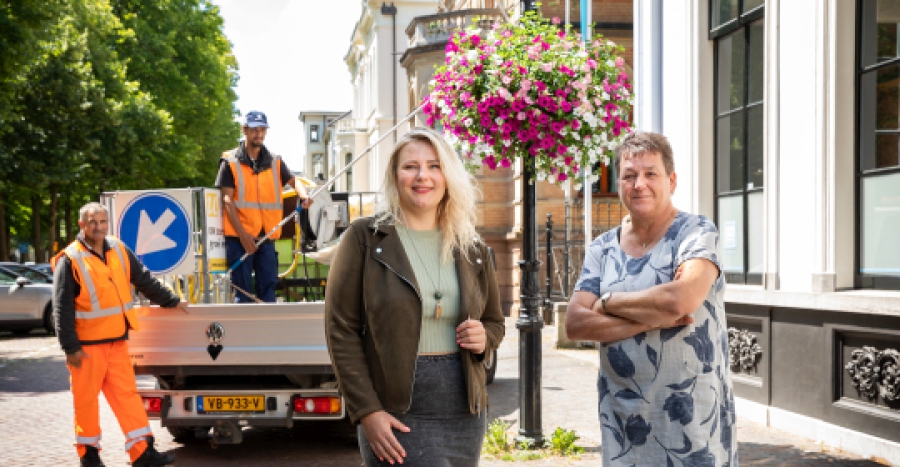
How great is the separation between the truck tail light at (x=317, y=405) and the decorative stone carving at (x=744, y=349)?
377 cm

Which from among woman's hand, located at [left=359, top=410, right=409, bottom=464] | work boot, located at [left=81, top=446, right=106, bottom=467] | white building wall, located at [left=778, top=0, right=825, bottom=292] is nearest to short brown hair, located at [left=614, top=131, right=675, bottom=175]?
woman's hand, located at [left=359, top=410, right=409, bottom=464]

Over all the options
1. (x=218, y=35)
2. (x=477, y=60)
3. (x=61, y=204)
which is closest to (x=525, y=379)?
(x=477, y=60)

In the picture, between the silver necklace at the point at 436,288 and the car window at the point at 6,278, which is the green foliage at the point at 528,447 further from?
the car window at the point at 6,278

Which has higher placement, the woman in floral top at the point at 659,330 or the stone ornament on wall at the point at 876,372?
the woman in floral top at the point at 659,330

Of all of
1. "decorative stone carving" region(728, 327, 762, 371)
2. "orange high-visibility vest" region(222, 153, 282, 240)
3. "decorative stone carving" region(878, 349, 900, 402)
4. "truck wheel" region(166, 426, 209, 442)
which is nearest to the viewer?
"decorative stone carving" region(878, 349, 900, 402)

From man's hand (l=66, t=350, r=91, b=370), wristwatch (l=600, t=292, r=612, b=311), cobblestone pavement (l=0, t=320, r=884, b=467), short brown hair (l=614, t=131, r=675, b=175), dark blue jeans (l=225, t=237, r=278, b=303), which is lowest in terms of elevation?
cobblestone pavement (l=0, t=320, r=884, b=467)

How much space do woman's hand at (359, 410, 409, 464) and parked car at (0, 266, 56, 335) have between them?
19.5 metres

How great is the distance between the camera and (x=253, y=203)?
7.74 metres

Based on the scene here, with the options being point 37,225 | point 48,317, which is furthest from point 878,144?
point 37,225

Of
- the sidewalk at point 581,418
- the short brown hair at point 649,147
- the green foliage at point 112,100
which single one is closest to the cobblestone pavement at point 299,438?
the sidewalk at point 581,418

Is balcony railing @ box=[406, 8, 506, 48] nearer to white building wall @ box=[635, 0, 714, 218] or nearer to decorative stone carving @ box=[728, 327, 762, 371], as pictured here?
white building wall @ box=[635, 0, 714, 218]

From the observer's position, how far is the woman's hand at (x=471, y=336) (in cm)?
303

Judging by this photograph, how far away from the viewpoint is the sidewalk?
7105 millimetres

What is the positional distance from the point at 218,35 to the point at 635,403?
38399 mm
